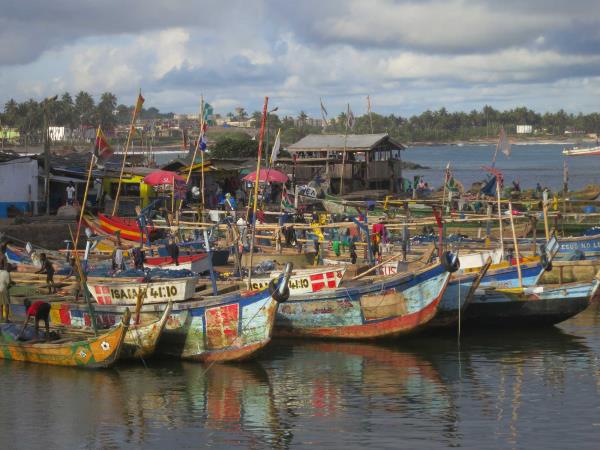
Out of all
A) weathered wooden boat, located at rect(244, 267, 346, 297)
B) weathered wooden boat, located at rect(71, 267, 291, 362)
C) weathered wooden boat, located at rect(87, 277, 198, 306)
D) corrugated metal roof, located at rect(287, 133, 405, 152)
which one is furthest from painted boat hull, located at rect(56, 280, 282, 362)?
corrugated metal roof, located at rect(287, 133, 405, 152)

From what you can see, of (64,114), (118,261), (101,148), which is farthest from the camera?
(64,114)

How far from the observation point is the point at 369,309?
79.4ft

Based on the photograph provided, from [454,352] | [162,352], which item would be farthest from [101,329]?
[454,352]

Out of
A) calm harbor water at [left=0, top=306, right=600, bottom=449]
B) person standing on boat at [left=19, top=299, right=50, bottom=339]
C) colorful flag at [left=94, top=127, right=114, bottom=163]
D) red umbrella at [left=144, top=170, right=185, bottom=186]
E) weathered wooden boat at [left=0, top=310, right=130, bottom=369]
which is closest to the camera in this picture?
calm harbor water at [left=0, top=306, right=600, bottom=449]

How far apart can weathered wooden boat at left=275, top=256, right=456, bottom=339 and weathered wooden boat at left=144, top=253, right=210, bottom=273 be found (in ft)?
16.5

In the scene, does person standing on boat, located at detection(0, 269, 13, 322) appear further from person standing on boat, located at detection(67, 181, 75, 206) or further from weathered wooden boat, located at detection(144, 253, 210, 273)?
person standing on boat, located at detection(67, 181, 75, 206)

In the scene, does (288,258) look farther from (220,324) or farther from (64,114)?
(64,114)

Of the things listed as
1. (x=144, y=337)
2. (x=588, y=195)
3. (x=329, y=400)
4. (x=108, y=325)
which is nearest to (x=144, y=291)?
(x=144, y=337)

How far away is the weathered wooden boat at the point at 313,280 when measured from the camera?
24.3 m

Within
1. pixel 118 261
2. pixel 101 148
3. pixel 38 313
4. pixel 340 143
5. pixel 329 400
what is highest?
pixel 340 143

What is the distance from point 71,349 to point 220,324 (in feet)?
10.3

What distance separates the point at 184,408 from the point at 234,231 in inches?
373

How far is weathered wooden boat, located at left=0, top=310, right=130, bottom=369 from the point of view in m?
20.8

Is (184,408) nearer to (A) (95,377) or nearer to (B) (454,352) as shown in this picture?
(A) (95,377)
